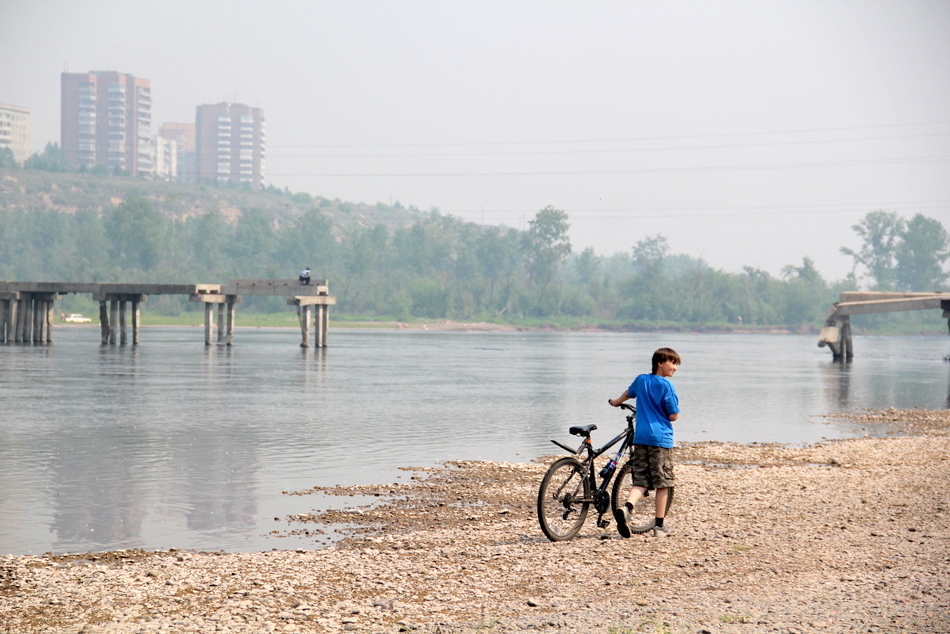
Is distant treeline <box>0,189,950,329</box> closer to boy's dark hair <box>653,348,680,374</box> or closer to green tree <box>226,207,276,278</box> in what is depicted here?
green tree <box>226,207,276,278</box>

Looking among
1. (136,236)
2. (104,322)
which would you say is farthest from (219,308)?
(136,236)

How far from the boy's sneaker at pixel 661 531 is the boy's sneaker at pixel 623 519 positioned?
0.32 m

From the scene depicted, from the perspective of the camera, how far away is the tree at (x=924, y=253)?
16050cm

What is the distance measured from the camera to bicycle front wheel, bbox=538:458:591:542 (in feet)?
→ 34.4

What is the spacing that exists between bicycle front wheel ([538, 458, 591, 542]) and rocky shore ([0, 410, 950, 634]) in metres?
0.18

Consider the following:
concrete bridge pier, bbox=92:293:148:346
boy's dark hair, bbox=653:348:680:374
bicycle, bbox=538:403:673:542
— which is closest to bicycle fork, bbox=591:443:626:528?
bicycle, bbox=538:403:673:542

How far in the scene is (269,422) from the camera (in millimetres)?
24141

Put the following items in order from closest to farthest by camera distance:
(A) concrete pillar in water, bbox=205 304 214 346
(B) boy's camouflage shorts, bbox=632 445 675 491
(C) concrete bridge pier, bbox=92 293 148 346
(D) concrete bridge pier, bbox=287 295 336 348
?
(B) boy's camouflage shorts, bbox=632 445 675 491, (D) concrete bridge pier, bbox=287 295 336 348, (C) concrete bridge pier, bbox=92 293 148 346, (A) concrete pillar in water, bbox=205 304 214 346

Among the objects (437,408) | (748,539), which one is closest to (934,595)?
(748,539)

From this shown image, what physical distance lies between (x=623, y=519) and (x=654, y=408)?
1.21 metres

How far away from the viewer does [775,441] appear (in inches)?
873

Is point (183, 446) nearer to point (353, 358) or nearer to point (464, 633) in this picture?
point (464, 633)

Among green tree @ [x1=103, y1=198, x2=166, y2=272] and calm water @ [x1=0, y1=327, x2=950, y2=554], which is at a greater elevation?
green tree @ [x1=103, y1=198, x2=166, y2=272]

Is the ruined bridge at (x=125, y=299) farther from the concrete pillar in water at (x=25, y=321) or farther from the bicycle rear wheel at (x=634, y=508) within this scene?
the bicycle rear wheel at (x=634, y=508)
